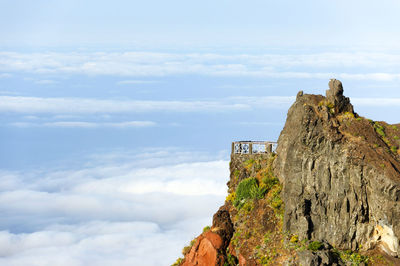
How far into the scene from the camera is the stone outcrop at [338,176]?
191 feet

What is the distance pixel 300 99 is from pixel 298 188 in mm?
9024

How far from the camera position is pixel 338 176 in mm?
60281

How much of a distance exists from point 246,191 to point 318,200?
9.73m

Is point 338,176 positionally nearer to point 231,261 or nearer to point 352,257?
point 352,257

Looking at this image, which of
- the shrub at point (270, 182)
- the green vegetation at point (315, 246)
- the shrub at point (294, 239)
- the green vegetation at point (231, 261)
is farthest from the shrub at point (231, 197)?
the green vegetation at point (315, 246)

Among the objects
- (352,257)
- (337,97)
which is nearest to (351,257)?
(352,257)

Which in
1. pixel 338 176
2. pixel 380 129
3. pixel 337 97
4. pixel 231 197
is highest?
pixel 337 97

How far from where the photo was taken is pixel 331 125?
62.5 metres

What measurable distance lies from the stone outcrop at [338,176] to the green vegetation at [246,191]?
3.30 meters

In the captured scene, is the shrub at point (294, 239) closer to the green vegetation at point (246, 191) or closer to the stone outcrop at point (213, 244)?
the green vegetation at point (246, 191)

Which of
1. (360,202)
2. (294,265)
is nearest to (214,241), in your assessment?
(294,265)

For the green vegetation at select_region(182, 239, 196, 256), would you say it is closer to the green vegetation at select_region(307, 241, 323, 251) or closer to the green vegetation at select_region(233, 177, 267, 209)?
the green vegetation at select_region(233, 177, 267, 209)

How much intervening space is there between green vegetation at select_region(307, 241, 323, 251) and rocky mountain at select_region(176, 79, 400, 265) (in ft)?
0.29

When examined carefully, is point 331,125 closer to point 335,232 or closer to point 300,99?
point 300,99
